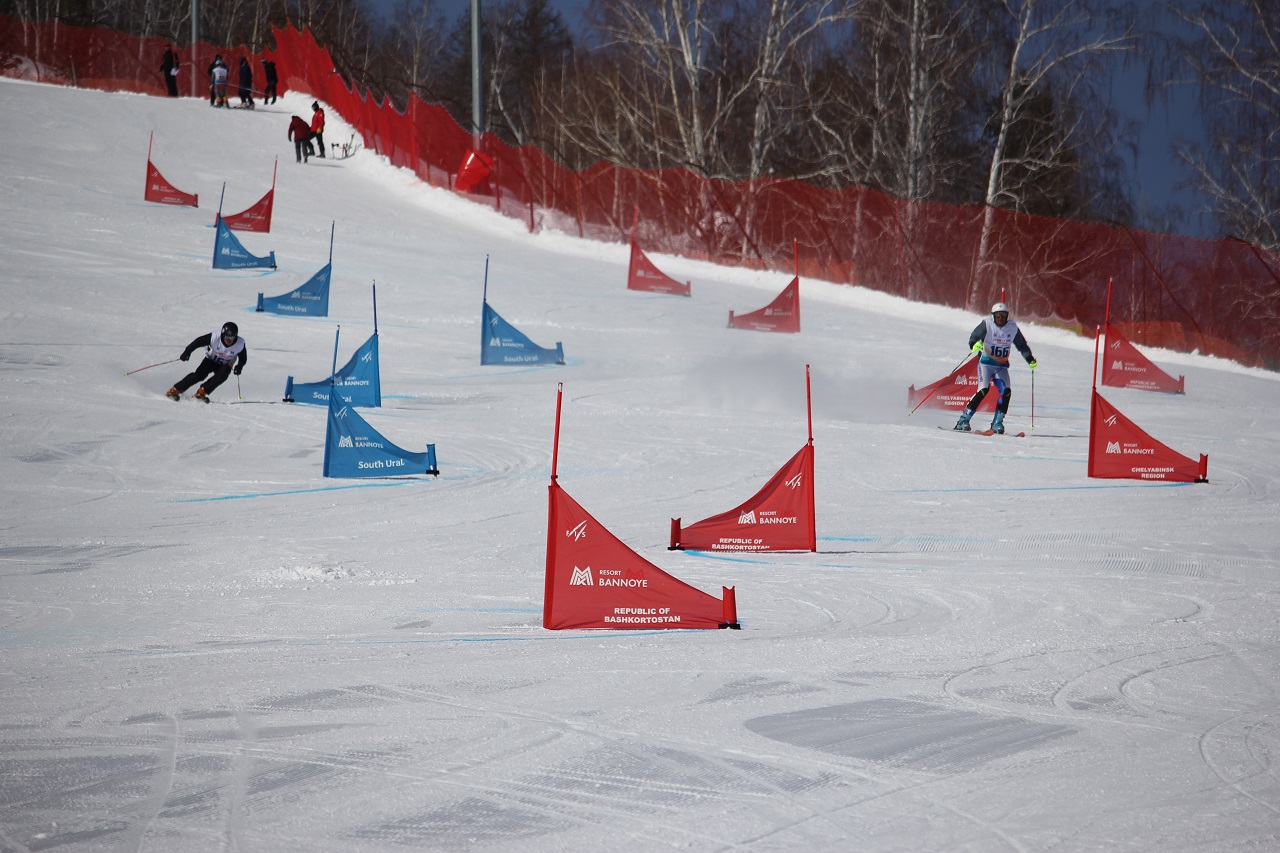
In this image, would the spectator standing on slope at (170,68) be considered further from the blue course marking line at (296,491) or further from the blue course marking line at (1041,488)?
the blue course marking line at (1041,488)

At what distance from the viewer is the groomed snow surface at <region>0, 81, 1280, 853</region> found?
4.23 meters

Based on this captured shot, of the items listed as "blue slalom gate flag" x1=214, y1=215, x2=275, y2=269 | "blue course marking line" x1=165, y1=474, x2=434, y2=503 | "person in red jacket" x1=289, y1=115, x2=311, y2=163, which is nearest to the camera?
"blue course marking line" x1=165, y1=474, x2=434, y2=503

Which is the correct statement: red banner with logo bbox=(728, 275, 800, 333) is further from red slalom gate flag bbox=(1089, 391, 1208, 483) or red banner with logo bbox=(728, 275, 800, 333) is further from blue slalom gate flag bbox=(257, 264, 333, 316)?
red slalom gate flag bbox=(1089, 391, 1208, 483)

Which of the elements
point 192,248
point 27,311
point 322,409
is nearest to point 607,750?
point 322,409

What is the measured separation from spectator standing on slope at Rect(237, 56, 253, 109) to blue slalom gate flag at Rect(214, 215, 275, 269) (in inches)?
712

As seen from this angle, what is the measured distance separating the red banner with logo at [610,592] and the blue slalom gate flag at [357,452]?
16.2 feet

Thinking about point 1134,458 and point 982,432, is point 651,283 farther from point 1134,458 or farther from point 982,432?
point 1134,458

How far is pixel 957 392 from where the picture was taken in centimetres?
1505

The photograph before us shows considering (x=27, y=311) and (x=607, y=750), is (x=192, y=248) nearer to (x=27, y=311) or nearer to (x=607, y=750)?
(x=27, y=311)

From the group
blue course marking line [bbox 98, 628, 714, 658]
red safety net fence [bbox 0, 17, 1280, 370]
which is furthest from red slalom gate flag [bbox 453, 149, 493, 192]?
blue course marking line [bbox 98, 628, 714, 658]

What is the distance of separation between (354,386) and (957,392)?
7.33m

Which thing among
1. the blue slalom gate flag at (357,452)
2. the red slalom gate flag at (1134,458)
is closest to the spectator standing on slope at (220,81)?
the blue slalom gate flag at (357,452)

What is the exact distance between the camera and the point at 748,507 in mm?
8602

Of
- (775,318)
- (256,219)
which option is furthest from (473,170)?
(775,318)
